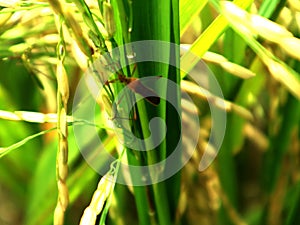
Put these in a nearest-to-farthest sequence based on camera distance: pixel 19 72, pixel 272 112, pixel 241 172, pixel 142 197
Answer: pixel 142 197
pixel 272 112
pixel 19 72
pixel 241 172

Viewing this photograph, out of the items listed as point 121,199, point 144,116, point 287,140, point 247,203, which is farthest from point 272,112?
point 247,203

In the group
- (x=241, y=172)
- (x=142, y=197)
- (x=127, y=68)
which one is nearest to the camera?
(x=127, y=68)

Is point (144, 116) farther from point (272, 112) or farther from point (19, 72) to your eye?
point (19, 72)

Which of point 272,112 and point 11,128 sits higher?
point 272,112

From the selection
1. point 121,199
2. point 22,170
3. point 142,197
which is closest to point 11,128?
point 22,170

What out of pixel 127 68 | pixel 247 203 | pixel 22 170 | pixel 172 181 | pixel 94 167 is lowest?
pixel 247 203

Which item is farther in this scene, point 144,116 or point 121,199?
point 121,199
